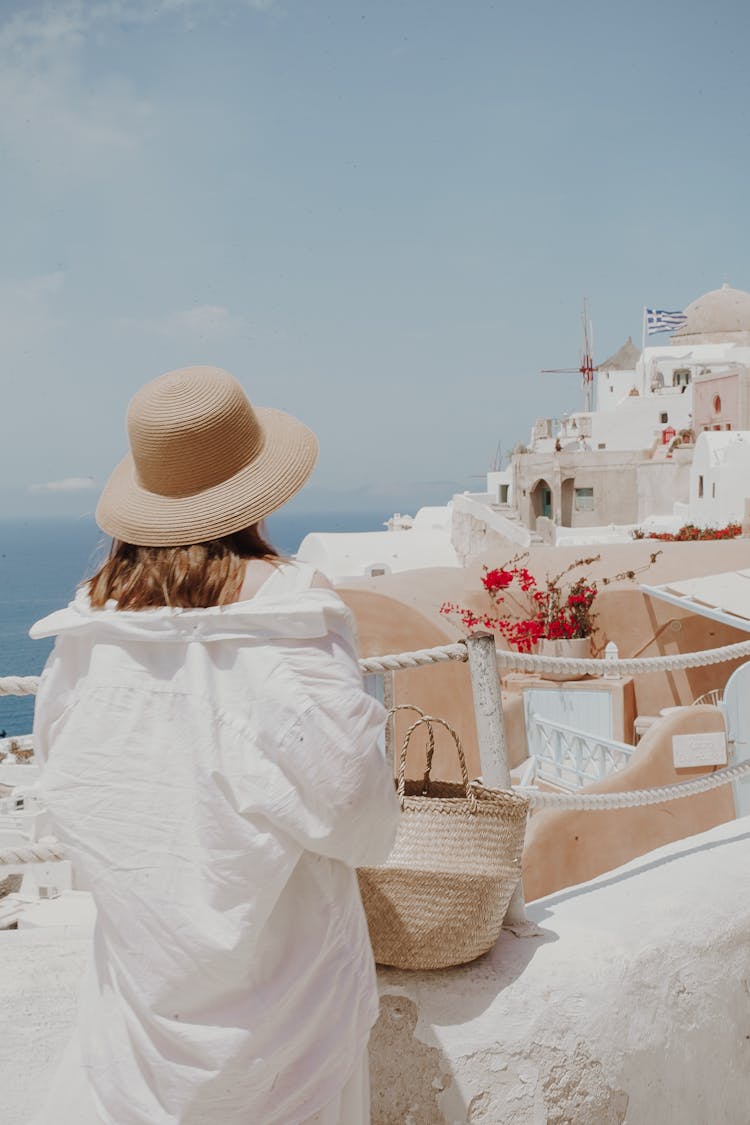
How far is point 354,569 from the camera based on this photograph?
1005 inches

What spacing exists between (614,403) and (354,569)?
27622 millimetres

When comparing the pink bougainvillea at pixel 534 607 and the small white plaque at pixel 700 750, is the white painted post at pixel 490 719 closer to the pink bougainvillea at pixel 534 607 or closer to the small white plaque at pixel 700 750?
the small white plaque at pixel 700 750

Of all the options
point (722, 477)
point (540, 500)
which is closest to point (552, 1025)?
point (722, 477)

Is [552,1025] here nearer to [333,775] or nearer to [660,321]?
[333,775]

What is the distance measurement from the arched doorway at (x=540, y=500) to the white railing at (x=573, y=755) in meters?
29.4

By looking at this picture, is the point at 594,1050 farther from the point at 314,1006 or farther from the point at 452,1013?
the point at 314,1006

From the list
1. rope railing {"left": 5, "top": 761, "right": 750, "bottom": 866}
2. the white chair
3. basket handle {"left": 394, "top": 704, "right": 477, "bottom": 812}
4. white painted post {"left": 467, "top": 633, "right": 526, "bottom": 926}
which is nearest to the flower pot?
the white chair

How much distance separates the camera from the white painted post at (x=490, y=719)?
222 cm

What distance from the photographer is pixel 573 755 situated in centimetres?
739

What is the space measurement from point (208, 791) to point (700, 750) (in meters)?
3.63

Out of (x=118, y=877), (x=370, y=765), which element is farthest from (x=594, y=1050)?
(x=118, y=877)

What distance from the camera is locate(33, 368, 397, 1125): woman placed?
1.44 meters

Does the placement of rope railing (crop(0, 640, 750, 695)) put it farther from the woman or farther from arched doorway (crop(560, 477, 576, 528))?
arched doorway (crop(560, 477, 576, 528))

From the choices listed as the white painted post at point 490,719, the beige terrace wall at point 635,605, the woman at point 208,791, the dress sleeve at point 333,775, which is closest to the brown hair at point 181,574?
the woman at point 208,791
